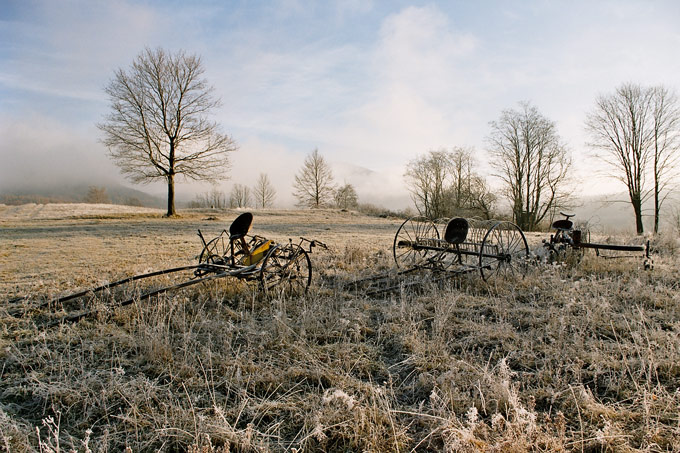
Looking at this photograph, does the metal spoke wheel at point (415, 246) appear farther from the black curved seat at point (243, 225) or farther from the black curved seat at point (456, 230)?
the black curved seat at point (243, 225)

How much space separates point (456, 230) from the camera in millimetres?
6379

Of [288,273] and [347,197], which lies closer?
[288,273]

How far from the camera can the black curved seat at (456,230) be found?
20.6 feet

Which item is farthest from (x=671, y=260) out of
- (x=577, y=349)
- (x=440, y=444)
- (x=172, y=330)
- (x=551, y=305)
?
(x=172, y=330)

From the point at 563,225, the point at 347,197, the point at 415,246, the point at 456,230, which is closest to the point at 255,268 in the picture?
the point at 415,246

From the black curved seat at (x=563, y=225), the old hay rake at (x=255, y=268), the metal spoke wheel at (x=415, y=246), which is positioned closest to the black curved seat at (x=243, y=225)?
the old hay rake at (x=255, y=268)

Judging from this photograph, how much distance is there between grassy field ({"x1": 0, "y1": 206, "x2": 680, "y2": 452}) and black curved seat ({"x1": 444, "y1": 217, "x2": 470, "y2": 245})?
103 cm

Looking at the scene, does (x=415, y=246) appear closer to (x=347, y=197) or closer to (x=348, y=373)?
(x=348, y=373)

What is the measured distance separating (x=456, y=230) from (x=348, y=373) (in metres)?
4.28

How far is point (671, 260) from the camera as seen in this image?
A: 7309 millimetres

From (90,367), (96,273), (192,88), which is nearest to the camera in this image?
(90,367)

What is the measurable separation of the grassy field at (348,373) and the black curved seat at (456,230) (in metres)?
1.03

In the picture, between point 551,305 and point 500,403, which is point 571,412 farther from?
point 551,305

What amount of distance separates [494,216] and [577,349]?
33.6m
